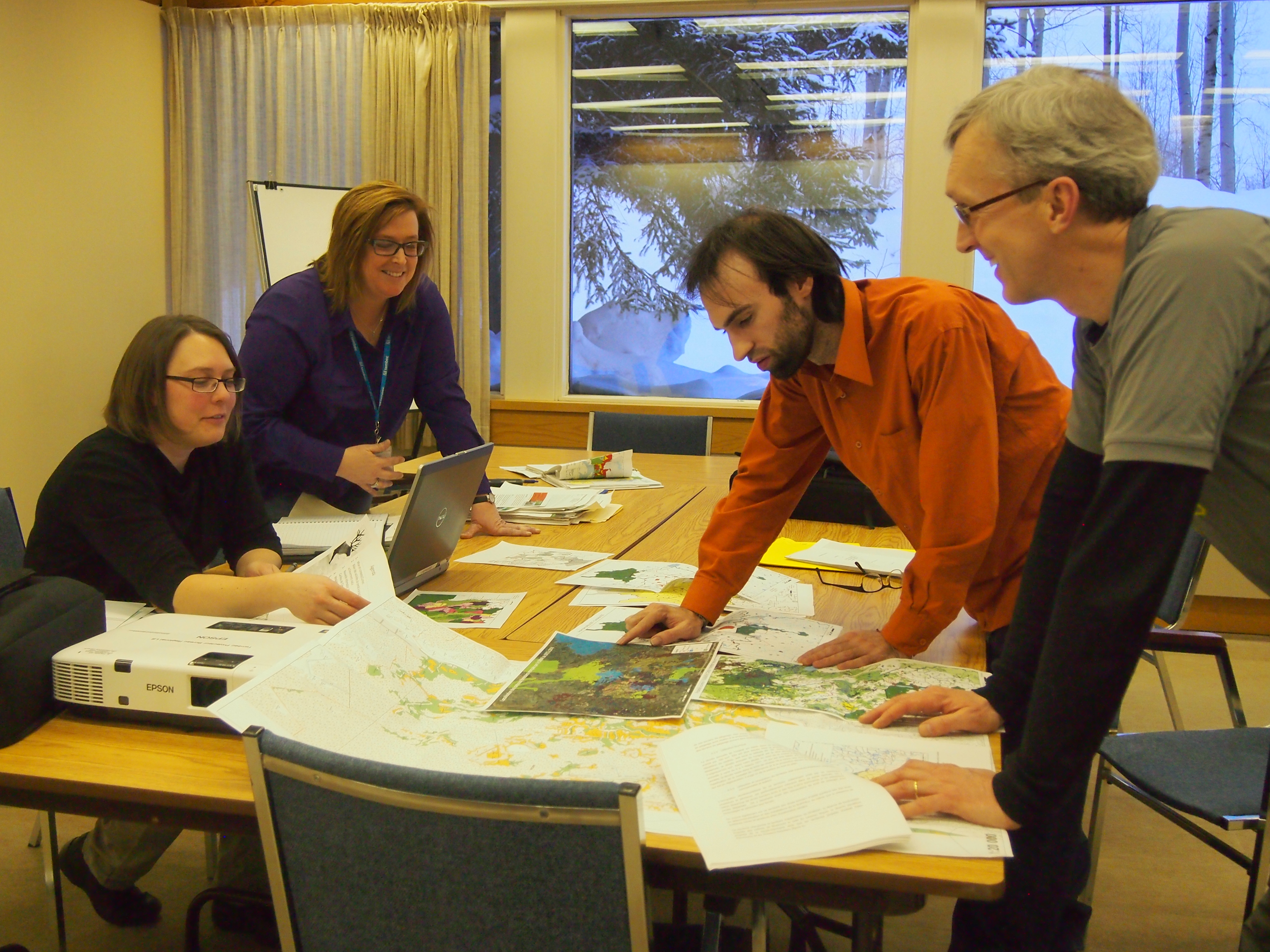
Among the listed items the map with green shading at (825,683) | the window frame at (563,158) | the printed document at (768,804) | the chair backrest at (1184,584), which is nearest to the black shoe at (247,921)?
the map with green shading at (825,683)

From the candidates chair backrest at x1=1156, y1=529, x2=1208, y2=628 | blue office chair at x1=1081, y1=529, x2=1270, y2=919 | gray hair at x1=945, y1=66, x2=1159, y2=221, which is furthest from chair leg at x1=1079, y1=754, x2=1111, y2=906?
gray hair at x1=945, y1=66, x2=1159, y2=221

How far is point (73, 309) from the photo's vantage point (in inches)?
176

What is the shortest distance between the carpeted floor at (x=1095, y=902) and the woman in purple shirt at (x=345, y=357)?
0.89 meters

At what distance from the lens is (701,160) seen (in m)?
4.89

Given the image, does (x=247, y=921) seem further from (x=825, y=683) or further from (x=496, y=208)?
(x=496, y=208)

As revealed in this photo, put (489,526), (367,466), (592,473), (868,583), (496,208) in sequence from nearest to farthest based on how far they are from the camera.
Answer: (868,583), (367,466), (489,526), (592,473), (496,208)

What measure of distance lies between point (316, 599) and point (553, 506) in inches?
48.6

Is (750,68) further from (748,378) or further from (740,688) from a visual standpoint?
(740,688)

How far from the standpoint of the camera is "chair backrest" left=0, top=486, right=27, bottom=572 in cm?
208

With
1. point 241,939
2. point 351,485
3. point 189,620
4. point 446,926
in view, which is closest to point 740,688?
point 446,926

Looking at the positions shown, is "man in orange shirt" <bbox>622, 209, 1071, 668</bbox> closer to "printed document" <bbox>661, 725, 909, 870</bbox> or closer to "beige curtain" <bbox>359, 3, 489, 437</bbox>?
"printed document" <bbox>661, 725, 909, 870</bbox>

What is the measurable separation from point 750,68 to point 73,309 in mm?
3324

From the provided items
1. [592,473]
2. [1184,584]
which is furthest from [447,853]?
[592,473]

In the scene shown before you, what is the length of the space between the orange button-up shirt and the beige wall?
3784 millimetres
